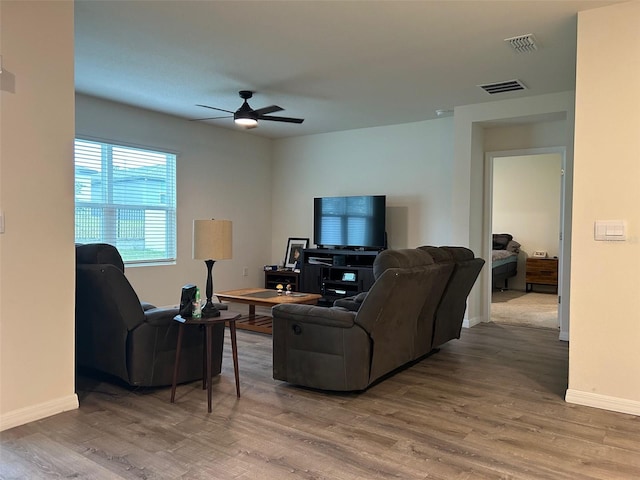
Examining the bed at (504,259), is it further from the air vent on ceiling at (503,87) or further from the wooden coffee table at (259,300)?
the wooden coffee table at (259,300)

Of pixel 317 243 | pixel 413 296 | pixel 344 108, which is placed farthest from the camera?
pixel 317 243

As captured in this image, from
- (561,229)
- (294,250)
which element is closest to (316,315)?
(561,229)

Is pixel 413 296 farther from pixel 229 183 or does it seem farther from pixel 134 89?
pixel 229 183

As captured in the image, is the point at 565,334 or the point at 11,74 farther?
the point at 565,334

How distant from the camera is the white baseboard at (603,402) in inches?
122

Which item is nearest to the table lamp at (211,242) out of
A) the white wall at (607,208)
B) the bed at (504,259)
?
the white wall at (607,208)

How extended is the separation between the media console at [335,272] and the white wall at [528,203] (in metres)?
4.06

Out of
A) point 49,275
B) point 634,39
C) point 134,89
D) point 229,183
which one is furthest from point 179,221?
point 634,39

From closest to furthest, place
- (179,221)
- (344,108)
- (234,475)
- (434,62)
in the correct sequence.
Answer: (234,475) → (434,62) → (344,108) → (179,221)

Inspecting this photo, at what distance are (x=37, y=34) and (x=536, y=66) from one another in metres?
3.86

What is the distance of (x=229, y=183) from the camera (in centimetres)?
743

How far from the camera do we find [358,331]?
324cm

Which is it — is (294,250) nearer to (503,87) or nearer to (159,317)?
(503,87)

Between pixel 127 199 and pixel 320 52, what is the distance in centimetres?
339
